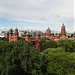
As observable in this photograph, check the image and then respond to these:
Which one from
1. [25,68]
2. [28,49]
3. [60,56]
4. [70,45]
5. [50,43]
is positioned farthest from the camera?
[50,43]

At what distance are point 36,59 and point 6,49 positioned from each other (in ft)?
17.9

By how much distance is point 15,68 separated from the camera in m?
38.4

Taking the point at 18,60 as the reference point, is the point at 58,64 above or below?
below

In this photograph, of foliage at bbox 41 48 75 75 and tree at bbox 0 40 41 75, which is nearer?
Result: tree at bbox 0 40 41 75

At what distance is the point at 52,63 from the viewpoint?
1694 inches

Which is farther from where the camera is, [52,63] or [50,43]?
[50,43]

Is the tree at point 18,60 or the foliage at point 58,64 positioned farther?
the foliage at point 58,64

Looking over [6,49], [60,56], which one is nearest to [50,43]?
[60,56]

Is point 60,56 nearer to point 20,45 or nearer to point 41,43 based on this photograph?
point 20,45

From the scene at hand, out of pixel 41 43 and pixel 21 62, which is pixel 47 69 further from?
pixel 41 43

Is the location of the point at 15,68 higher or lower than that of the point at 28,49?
lower

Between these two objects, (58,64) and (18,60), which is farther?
(58,64)

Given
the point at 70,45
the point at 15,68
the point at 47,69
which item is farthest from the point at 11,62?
the point at 70,45

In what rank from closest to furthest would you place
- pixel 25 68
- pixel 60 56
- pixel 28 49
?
pixel 25 68
pixel 28 49
pixel 60 56
